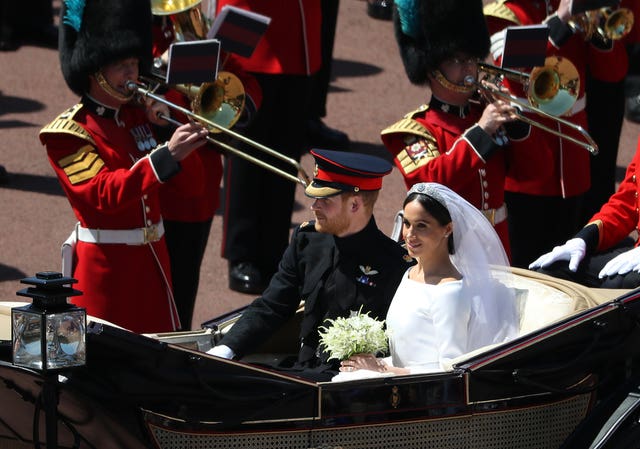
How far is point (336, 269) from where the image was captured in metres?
4.66

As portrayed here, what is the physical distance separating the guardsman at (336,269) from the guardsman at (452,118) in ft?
2.28

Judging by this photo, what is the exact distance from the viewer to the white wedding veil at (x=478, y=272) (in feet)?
14.8

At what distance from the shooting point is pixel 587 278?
509 cm

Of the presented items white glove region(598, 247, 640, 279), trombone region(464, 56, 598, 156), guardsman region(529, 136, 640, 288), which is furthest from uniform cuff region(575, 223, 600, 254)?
trombone region(464, 56, 598, 156)

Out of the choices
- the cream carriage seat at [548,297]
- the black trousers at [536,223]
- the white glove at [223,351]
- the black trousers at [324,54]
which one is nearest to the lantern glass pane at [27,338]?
the white glove at [223,351]

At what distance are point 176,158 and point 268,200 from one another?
1.88 metres

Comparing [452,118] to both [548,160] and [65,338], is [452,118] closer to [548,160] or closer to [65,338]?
[548,160]

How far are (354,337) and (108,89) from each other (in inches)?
54.7

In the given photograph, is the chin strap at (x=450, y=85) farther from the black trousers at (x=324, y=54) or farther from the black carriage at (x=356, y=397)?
the black trousers at (x=324, y=54)

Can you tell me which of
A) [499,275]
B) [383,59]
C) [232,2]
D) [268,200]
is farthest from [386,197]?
[499,275]

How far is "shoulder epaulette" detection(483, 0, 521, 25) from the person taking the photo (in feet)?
20.6

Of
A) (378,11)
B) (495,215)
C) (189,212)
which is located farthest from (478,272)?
(378,11)

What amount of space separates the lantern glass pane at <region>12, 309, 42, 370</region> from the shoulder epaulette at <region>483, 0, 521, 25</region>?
10.1ft

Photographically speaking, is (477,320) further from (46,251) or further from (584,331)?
(46,251)
